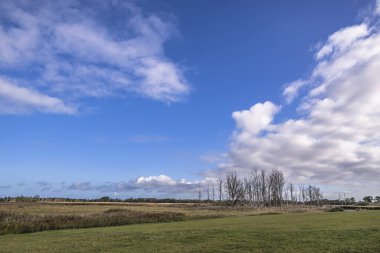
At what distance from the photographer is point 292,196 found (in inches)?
7180

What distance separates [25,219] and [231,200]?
99217 mm

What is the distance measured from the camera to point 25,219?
41688 millimetres

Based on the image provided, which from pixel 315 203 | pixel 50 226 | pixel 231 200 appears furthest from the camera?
pixel 315 203

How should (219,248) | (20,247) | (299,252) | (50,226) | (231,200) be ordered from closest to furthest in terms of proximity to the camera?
1. (299,252)
2. (219,248)
3. (20,247)
4. (50,226)
5. (231,200)

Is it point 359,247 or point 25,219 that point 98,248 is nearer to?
point 359,247

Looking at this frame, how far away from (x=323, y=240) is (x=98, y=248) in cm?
1154

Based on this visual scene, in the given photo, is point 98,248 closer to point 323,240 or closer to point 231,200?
point 323,240

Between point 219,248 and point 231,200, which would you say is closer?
point 219,248

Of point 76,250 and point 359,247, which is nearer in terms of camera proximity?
point 359,247

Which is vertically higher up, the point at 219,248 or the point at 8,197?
the point at 8,197

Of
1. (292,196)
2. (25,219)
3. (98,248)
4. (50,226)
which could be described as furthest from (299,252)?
(292,196)

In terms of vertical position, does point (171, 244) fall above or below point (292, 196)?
below

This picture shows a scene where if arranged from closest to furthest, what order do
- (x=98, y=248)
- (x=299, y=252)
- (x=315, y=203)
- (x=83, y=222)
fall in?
(x=299, y=252)
(x=98, y=248)
(x=83, y=222)
(x=315, y=203)

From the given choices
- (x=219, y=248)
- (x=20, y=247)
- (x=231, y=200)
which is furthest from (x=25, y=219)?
(x=231, y=200)
